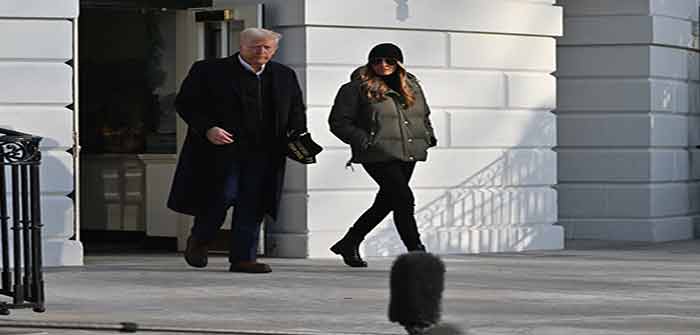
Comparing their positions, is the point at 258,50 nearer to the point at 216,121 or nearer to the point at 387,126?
the point at 216,121

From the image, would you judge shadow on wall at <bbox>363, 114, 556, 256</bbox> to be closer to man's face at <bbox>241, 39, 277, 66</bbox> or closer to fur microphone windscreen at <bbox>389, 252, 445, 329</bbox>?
man's face at <bbox>241, 39, 277, 66</bbox>

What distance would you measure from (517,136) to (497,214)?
736 mm

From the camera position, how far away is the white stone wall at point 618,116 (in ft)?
61.2

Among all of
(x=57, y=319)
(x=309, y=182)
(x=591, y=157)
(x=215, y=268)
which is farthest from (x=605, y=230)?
(x=57, y=319)

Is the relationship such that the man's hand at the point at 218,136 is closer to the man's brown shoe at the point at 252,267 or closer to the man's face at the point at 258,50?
the man's face at the point at 258,50

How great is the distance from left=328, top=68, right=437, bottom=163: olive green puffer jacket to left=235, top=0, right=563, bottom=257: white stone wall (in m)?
1.33

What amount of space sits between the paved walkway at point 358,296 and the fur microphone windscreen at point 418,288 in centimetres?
382

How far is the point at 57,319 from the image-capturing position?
10727mm

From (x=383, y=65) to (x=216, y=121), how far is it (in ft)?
4.43

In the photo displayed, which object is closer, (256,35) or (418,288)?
(418,288)

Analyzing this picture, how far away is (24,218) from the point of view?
10930 mm

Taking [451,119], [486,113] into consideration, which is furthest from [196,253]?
[486,113]

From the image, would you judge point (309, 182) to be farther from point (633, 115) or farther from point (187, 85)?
point (633, 115)

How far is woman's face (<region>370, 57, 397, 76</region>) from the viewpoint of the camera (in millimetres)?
14234
